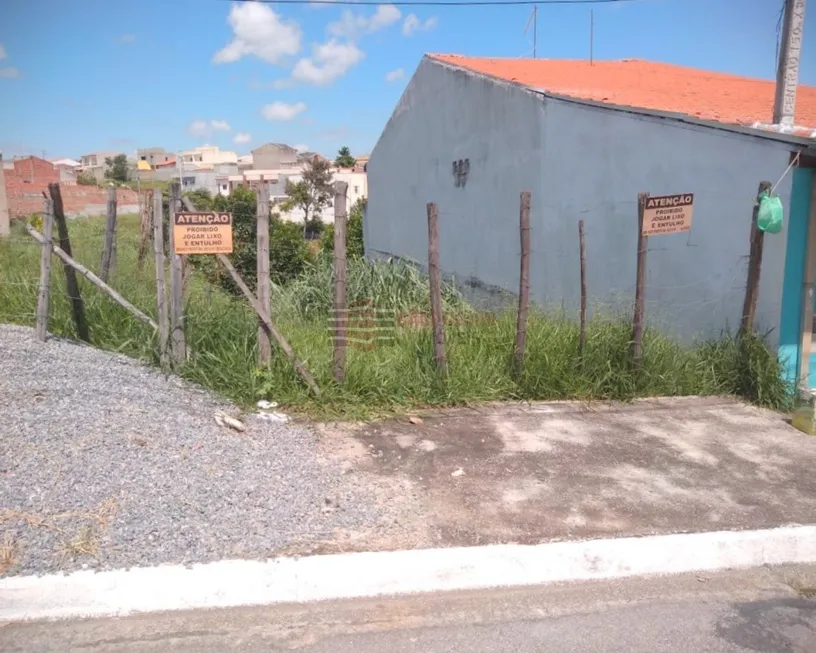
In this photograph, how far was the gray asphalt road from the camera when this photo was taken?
2980mm

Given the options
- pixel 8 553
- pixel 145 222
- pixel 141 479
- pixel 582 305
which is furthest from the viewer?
pixel 145 222

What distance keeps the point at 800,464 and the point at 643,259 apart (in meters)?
2.26

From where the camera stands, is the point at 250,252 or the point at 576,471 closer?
the point at 576,471

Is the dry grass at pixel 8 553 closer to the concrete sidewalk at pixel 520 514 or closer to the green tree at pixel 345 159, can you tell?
the concrete sidewalk at pixel 520 514

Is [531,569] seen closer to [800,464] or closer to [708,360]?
[800,464]

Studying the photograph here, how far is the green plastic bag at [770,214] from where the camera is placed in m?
5.89

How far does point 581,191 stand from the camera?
8.80m

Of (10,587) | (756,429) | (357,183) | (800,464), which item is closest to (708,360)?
(756,429)

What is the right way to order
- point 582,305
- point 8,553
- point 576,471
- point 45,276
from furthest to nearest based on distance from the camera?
point 582,305 → point 45,276 → point 576,471 → point 8,553

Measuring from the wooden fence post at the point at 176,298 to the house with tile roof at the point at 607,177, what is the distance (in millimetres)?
4753

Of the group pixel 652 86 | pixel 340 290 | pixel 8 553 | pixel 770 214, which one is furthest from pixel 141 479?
pixel 652 86

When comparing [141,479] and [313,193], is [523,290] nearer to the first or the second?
[141,479]

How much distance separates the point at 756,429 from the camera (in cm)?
579

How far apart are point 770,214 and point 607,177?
2745 mm
